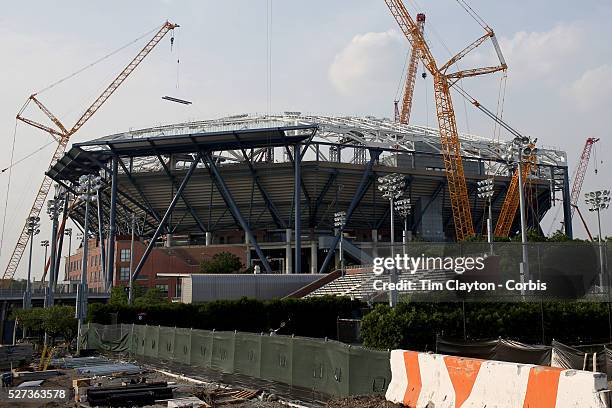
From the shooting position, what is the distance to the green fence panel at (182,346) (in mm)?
27183

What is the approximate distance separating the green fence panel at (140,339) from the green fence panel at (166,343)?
7.95 ft

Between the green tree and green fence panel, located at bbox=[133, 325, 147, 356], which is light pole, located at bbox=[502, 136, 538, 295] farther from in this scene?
the green tree

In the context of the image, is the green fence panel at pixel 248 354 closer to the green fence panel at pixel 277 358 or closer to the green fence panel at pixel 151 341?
the green fence panel at pixel 277 358

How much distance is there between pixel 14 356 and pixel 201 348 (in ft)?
36.1

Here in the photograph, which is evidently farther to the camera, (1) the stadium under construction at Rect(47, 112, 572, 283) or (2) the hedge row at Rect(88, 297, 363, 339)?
(1) the stadium under construction at Rect(47, 112, 572, 283)

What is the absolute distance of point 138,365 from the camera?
2917 cm

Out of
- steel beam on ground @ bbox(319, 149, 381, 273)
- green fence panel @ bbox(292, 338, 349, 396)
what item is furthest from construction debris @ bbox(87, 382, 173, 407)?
steel beam on ground @ bbox(319, 149, 381, 273)

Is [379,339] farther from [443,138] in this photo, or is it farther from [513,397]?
[443,138]

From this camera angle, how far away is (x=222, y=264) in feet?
282

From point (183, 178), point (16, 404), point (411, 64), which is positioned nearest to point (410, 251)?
point (16, 404)

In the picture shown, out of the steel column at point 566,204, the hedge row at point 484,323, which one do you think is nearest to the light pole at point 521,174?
the hedge row at point 484,323

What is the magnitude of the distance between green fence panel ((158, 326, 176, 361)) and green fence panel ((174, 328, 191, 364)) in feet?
1.14

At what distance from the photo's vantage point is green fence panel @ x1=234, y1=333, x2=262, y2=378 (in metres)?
21.6
